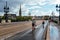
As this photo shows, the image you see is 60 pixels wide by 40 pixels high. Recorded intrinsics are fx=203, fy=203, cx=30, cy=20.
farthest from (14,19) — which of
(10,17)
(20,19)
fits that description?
(20,19)

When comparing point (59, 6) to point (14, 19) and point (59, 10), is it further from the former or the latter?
point (14, 19)

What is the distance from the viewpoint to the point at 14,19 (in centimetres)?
10156

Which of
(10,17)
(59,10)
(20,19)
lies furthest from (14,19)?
(59,10)

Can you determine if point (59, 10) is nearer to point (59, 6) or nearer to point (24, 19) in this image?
point (59, 6)

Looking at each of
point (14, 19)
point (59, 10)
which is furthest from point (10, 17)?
point (59, 10)

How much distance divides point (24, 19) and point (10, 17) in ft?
74.1

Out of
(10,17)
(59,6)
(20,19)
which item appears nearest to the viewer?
(59,6)

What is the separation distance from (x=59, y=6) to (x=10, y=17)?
51506 mm

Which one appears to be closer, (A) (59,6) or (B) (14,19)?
(A) (59,6)

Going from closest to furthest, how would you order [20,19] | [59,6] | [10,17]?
[59,6] → [10,17] → [20,19]

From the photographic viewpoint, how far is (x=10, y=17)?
325 feet

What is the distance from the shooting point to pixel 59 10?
5288 cm

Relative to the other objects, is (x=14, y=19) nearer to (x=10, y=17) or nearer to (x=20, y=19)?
(x=10, y=17)

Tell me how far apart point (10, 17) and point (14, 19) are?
10.5 feet
